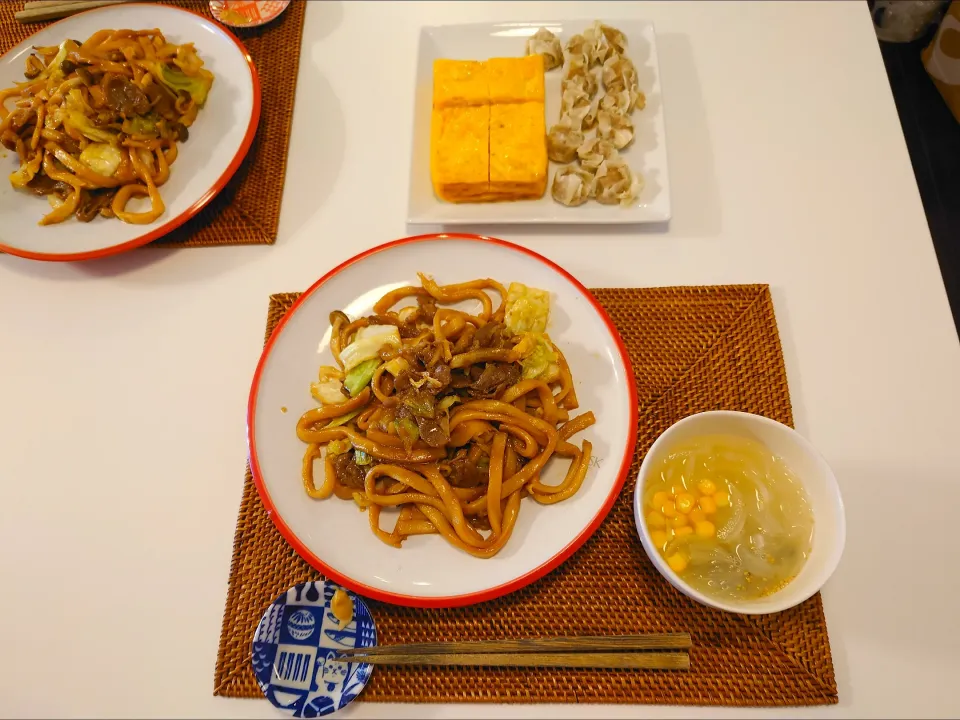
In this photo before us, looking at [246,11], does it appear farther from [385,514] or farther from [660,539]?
[660,539]

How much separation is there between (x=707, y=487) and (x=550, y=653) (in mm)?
557

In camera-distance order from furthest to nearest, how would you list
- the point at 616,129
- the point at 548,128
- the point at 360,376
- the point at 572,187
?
the point at 548,128 < the point at 616,129 < the point at 572,187 < the point at 360,376

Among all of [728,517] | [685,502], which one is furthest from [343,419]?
[728,517]

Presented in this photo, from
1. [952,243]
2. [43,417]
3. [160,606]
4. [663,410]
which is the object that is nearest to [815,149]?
[952,243]

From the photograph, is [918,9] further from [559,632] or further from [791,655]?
[559,632]

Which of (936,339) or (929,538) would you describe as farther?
(936,339)

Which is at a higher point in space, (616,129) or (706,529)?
(616,129)

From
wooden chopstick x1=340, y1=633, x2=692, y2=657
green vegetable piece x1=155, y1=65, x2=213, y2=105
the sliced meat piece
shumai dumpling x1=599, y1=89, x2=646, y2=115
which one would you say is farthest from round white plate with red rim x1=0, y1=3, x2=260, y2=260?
wooden chopstick x1=340, y1=633, x2=692, y2=657

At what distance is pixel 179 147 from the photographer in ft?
6.96

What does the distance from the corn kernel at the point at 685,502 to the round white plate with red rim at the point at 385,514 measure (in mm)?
146

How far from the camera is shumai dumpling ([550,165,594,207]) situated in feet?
6.37

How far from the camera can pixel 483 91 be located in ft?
6.74

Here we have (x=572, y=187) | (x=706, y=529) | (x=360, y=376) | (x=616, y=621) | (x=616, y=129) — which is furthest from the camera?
(x=616, y=129)

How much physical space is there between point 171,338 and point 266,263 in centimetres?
40
